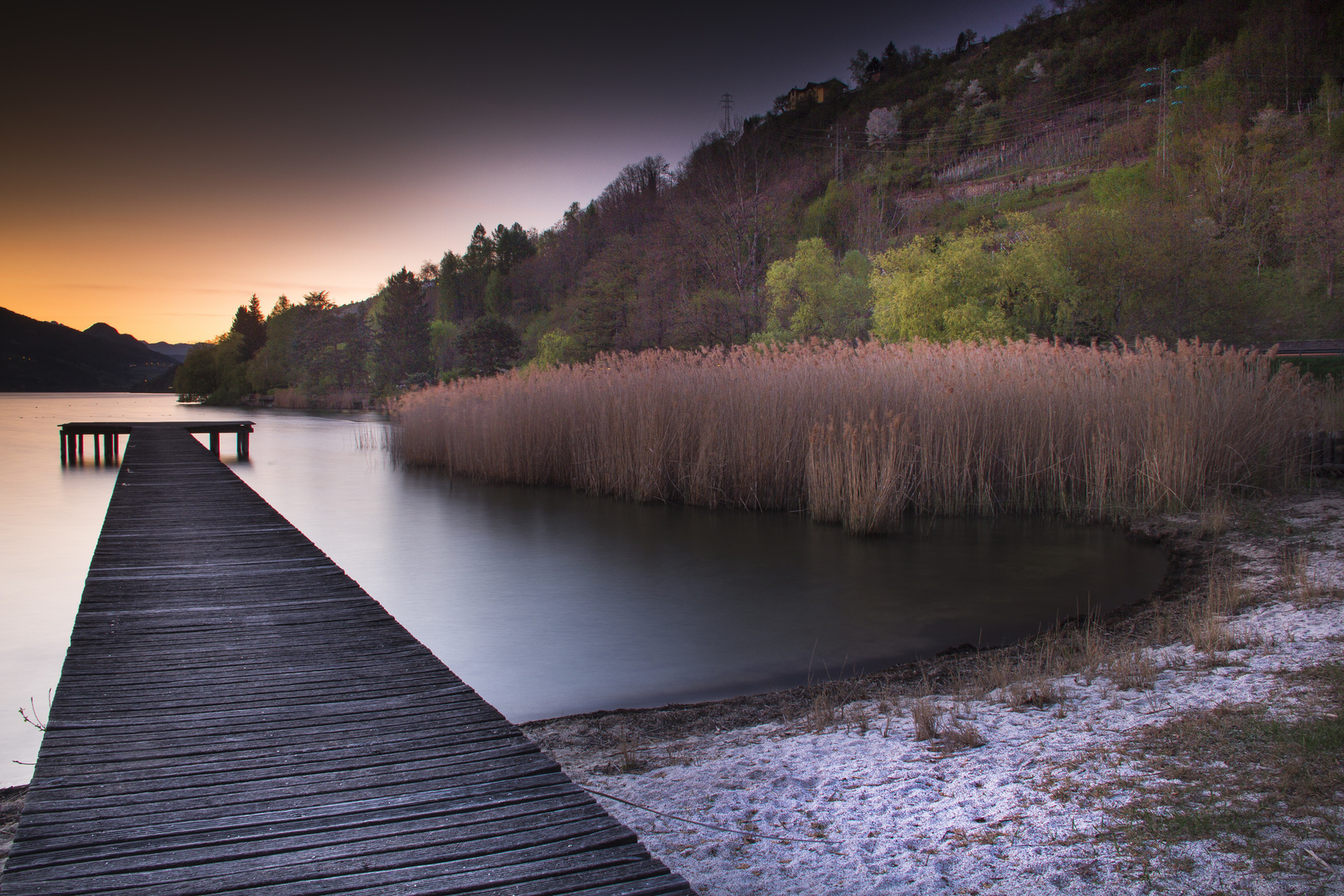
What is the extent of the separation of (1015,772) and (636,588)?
14.3ft

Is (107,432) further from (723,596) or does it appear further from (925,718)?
(925,718)

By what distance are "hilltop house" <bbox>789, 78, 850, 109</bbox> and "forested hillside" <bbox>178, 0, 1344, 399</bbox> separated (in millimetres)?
3219

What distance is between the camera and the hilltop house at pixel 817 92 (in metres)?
116

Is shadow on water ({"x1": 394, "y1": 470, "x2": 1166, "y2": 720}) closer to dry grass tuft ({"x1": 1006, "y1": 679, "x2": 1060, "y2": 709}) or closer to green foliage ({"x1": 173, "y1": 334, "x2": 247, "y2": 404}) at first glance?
dry grass tuft ({"x1": 1006, "y1": 679, "x2": 1060, "y2": 709})

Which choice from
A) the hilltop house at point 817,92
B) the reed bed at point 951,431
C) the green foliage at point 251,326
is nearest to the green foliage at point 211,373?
the green foliage at point 251,326

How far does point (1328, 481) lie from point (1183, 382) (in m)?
2.15

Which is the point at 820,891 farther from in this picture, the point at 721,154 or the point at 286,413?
the point at 286,413

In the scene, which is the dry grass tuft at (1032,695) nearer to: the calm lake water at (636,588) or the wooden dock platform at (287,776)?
the calm lake water at (636,588)

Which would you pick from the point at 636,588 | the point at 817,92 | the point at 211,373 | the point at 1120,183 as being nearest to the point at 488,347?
the point at 1120,183

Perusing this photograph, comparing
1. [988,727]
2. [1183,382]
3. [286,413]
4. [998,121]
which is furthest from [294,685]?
[998,121]

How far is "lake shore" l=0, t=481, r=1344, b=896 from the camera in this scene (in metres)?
2.24

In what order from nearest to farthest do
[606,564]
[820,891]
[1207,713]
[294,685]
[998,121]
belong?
[820,891], [294,685], [1207,713], [606,564], [998,121]

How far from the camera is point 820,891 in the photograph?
7.32 ft

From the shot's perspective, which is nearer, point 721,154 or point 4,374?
point 721,154
